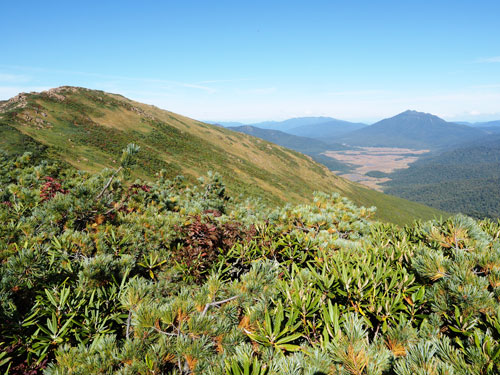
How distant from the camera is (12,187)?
5.85 metres

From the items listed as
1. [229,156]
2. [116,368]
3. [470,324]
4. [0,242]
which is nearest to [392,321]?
[470,324]

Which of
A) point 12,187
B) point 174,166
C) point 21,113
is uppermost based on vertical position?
point 21,113

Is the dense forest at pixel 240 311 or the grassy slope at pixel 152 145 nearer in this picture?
the dense forest at pixel 240 311

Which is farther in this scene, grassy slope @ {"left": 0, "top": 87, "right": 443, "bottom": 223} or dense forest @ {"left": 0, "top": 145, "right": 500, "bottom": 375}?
grassy slope @ {"left": 0, "top": 87, "right": 443, "bottom": 223}

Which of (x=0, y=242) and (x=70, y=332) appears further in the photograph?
(x=0, y=242)

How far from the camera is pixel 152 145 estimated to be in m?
61.6

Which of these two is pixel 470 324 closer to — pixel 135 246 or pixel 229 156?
pixel 135 246

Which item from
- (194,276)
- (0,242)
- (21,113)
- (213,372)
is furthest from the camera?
(21,113)

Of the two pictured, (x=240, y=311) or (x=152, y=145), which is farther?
(x=152, y=145)

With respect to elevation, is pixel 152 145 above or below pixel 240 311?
above

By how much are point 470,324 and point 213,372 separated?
2.40 meters

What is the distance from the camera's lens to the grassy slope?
131ft

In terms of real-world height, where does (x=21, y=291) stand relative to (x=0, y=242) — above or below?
below

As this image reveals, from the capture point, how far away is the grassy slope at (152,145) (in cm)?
4000
